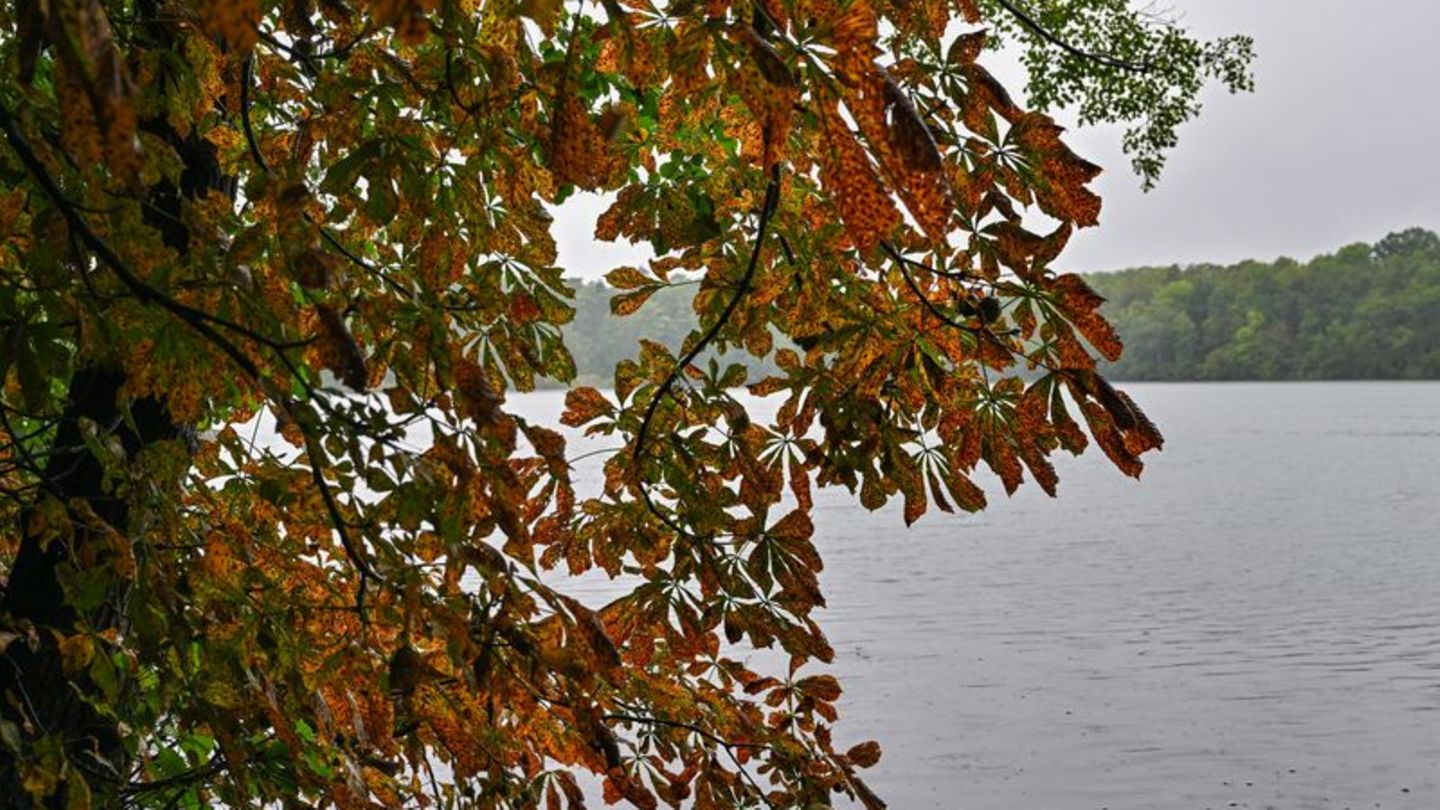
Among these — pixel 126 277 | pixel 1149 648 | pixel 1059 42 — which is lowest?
pixel 1149 648

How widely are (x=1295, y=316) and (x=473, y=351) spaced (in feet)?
362

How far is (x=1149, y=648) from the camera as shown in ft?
59.1

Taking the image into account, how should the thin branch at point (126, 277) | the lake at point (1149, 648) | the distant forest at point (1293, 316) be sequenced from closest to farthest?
the thin branch at point (126, 277) < the lake at point (1149, 648) < the distant forest at point (1293, 316)

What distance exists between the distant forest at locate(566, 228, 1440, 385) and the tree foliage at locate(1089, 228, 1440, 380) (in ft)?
0.24

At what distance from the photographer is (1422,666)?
16594mm

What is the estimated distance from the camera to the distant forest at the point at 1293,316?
100m

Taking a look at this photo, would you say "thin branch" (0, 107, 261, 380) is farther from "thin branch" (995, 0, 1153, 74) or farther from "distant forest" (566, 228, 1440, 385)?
"distant forest" (566, 228, 1440, 385)

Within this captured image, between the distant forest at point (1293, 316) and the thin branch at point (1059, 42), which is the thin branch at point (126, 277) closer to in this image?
the thin branch at point (1059, 42)

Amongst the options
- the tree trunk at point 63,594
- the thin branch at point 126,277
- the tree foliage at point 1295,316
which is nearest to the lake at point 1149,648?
the tree trunk at point 63,594

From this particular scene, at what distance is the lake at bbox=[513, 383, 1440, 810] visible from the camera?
1262 cm

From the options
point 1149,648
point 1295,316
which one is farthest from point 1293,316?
point 1149,648

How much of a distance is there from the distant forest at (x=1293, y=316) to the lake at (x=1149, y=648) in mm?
67190

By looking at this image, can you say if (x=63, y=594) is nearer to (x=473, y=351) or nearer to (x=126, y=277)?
(x=473, y=351)

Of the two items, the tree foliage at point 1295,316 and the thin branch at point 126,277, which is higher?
the tree foliage at point 1295,316
